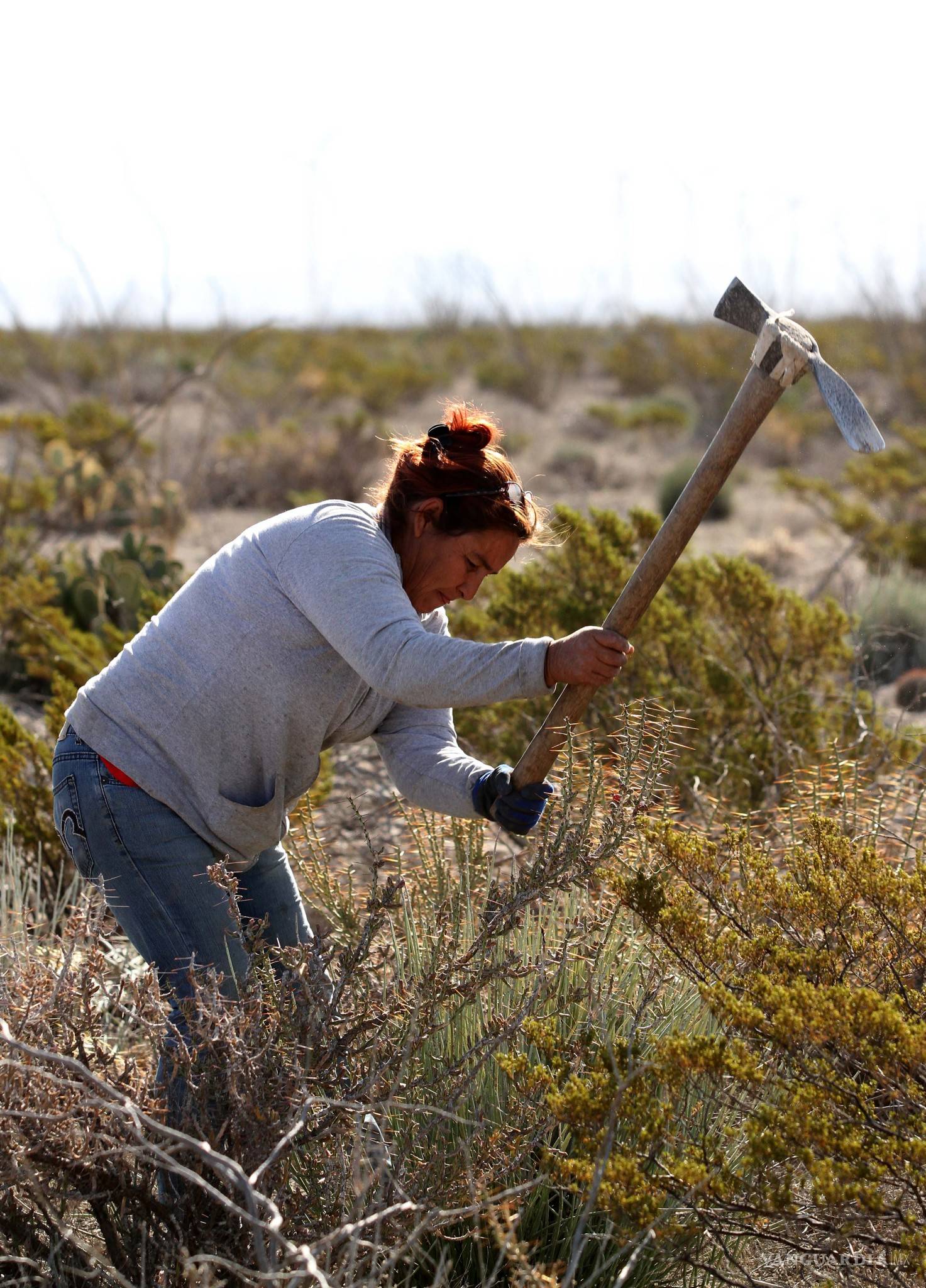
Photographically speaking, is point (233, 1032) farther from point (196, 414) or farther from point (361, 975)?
point (196, 414)

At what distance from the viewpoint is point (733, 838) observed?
226 cm

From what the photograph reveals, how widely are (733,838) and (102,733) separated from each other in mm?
1150

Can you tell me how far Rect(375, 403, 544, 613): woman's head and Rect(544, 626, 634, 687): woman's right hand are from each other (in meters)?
0.31

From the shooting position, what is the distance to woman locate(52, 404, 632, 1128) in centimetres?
235

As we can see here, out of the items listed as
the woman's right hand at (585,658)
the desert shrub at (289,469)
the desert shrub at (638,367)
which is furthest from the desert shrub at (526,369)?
the woman's right hand at (585,658)

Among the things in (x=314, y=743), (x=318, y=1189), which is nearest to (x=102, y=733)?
(x=314, y=743)

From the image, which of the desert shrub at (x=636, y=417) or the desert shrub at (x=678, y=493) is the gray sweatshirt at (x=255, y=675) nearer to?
the desert shrub at (x=678, y=493)

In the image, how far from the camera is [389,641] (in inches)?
84.0

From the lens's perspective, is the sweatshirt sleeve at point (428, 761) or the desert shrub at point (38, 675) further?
the desert shrub at point (38, 675)

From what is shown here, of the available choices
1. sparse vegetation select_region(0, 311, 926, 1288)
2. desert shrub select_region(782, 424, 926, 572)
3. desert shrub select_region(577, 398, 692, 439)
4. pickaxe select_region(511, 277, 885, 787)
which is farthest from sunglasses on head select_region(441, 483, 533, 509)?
desert shrub select_region(577, 398, 692, 439)

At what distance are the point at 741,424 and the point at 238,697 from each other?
3.30 feet

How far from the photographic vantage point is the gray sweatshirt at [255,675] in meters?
2.22

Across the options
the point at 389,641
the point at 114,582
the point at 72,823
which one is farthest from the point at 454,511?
the point at 114,582

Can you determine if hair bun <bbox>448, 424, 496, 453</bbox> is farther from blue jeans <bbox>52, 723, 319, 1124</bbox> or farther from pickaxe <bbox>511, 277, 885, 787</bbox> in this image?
blue jeans <bbox>52, 723, 319, 1124</bbox>
